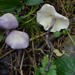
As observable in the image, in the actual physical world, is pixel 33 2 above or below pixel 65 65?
above

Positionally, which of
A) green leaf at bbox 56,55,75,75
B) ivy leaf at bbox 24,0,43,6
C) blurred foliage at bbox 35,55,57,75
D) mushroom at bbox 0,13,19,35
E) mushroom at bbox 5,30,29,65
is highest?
ivy leaf at bbox 24,0,43,6

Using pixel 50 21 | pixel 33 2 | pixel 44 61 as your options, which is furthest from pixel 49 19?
pixel 44 61

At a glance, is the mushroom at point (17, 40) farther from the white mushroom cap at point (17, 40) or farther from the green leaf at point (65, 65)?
the green leaf at point (65, 65)

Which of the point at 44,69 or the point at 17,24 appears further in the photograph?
the point at 17,24

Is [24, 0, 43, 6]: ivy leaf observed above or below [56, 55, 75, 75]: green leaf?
above

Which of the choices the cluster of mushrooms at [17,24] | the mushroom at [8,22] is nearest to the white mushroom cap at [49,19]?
the cluster of mushrooms at [17,24]

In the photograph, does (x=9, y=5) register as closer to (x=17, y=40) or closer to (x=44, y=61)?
(x=17, y=40)

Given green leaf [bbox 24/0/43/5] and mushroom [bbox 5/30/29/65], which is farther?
green leaf [bbox 24/0/43/5]

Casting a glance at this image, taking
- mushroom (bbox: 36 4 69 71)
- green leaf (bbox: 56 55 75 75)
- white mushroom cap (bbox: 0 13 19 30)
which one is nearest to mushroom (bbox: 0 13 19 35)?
white mushroom cap (bbox: 0 13 19 30)

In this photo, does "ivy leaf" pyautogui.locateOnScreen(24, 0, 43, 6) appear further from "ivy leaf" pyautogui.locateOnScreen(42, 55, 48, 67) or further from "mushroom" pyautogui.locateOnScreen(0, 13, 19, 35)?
"ivy leaf" pyautogui.locateOnScreen(42, 55, 48, 67)
